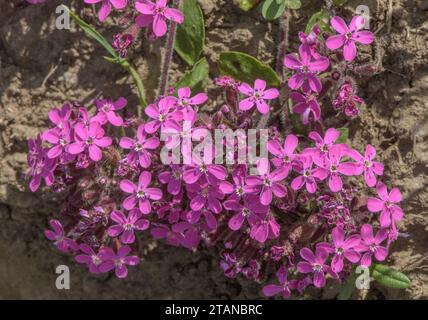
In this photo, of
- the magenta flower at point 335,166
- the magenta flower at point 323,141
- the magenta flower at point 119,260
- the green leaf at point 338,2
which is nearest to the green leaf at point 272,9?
the green leaf at point 338,2

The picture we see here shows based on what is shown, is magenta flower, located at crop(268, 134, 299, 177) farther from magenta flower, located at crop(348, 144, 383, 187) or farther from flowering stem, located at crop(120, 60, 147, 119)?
flowering stem, located at crop(120, 60, 147, 119)

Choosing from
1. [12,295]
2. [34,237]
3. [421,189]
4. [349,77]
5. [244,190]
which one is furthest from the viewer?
[12,295]

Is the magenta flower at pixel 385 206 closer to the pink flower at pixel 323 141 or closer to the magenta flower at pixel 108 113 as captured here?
the pink flower at pixel 323 141

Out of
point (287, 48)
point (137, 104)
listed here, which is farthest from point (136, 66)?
point (287, 48)

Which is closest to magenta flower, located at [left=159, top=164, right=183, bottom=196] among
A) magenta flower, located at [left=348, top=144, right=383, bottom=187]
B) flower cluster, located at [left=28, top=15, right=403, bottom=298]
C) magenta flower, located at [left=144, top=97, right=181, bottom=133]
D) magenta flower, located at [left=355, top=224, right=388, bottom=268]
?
flower cluster, located at [left=28, top=15, right=403, bottom=298]

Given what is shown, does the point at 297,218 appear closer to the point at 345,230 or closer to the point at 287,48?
the point at 345,230
